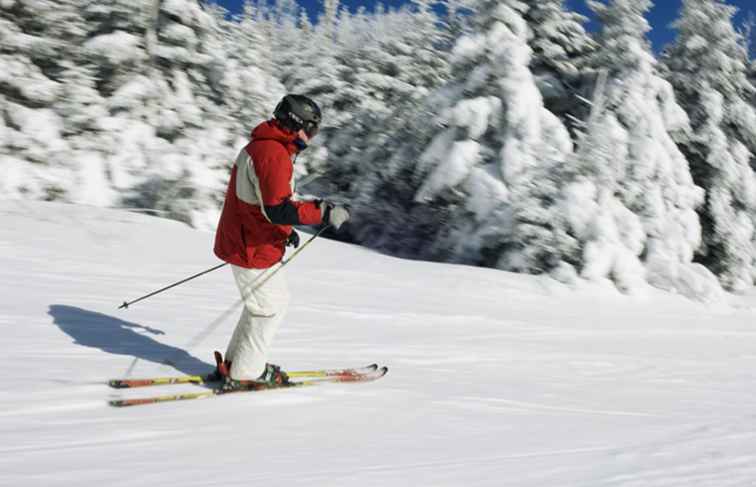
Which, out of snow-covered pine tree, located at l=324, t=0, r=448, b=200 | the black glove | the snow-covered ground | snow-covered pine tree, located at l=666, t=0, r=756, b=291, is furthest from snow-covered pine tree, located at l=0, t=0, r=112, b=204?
snow-covered pine tree, located at l=666, t=0, r=756, b=291

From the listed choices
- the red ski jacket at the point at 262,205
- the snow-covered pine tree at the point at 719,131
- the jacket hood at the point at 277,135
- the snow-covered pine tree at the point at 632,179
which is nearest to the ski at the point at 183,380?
the red ski jacket at the point at 262,205

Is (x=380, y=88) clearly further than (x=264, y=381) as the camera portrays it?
Yes

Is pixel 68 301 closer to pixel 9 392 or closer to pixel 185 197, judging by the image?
pixel 9 392

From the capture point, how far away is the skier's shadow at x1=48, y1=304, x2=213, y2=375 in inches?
218

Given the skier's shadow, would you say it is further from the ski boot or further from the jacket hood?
the jacket hood

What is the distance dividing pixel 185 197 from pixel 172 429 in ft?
32.4

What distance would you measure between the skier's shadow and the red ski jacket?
3.83 ft

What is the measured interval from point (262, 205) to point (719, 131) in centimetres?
1778

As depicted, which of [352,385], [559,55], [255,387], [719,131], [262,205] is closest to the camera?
[262,205]

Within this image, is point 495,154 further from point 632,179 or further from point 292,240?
point 292,240

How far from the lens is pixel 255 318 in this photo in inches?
188

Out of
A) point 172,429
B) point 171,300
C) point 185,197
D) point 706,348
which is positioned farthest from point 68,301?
point 706,348

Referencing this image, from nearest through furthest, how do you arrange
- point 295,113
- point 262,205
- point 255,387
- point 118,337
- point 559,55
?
point 262,205, point 295,113, point 255,387, point 118,337, point 559,55

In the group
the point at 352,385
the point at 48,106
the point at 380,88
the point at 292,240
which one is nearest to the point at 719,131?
the point at 380,88
